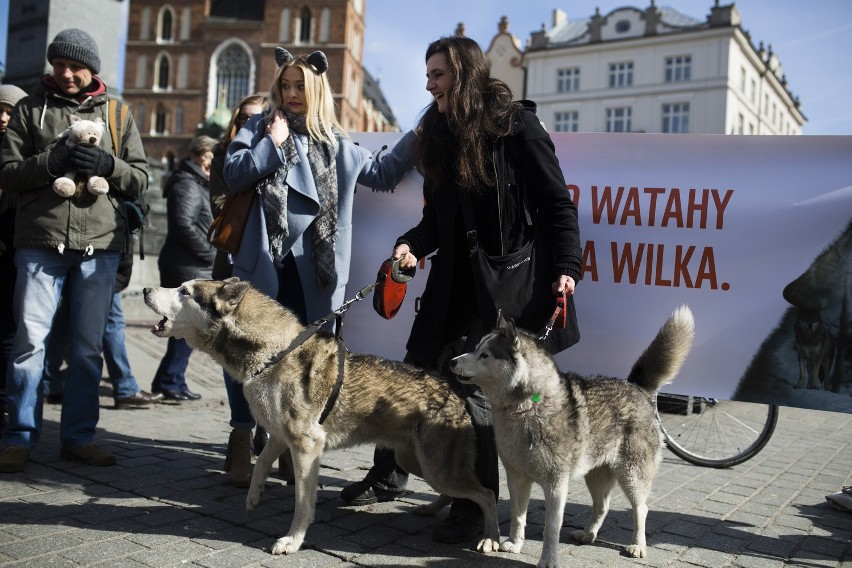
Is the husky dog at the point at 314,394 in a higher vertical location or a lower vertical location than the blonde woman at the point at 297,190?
lower

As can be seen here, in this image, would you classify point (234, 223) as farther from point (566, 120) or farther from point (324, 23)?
point (324, 23)

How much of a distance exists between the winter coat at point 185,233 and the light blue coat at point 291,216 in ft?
10.7

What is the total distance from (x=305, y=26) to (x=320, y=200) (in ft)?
248

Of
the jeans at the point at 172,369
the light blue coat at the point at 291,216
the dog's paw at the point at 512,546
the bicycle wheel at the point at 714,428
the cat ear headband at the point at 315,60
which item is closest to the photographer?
the dog's paw at the point at 512,546

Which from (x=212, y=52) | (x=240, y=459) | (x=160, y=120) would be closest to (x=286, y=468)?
(x=240, y=459)

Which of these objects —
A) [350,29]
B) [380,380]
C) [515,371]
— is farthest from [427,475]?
[350,29]

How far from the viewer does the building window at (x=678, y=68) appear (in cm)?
5375

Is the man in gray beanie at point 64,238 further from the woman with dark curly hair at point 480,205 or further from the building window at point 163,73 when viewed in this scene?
the building window at point 163,73

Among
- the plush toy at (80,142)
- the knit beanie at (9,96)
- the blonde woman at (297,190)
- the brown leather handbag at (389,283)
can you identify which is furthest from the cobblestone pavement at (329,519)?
the knit beanie at (9,96)

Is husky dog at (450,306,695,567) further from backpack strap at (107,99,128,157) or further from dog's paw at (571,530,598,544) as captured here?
backpack strap at (107,99,128,157)

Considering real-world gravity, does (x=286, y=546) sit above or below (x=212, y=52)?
below

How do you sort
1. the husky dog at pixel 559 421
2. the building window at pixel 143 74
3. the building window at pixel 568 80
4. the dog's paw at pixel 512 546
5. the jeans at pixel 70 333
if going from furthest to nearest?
the building window at pixel 143 74, the building window at pixel 568 80, the jeans at pixel 70 333, the dog's paw at pixel 512 546, the husky dog at pixel 559 421

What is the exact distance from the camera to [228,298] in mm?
3742

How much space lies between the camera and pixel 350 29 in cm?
7369
